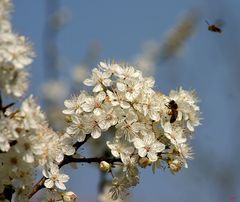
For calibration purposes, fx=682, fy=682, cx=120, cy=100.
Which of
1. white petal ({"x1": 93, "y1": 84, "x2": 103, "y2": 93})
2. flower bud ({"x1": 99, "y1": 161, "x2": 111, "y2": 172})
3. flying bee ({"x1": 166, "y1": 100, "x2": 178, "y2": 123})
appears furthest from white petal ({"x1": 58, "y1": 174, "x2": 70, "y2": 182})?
flying bee ({"x1": 166, "y1": 100, "x2": 178, "y2": 123})

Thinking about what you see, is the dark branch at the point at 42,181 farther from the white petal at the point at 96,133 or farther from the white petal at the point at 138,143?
the white petal at the point at 138,143

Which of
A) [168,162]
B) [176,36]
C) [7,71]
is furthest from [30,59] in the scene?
[176,36]

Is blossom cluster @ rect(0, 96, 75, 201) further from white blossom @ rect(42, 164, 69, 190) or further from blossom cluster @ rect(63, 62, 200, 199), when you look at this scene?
blossom cluster @ rect(63, 62, 200, 199)

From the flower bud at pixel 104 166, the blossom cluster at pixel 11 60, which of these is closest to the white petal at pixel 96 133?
the flower bud at pixel 104 166

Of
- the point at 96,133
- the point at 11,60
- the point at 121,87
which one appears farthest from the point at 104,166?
the point at 11,60

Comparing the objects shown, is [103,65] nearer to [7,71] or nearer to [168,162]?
[168,162]
